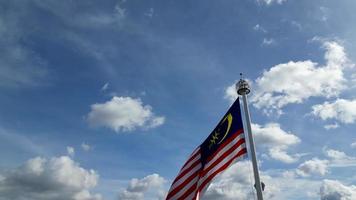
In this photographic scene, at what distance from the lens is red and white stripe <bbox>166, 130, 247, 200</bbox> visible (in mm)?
21141

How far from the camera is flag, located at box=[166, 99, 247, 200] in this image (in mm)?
21234

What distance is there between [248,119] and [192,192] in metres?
5.86

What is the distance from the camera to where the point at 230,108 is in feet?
74.0

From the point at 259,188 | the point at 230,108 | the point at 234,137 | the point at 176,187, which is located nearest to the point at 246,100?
the point at 230,108

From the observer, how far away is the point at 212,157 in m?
21.9

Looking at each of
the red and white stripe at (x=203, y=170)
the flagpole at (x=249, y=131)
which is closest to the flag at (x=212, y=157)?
the red and white stripe at (x=203, y=170)

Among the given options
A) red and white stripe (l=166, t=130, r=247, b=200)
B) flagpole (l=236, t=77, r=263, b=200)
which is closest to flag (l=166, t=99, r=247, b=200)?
red and white stripe (l=166, t=130, r=247, b=200)

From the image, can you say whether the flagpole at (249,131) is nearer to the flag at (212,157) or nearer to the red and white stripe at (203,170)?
the flag at (212,157)

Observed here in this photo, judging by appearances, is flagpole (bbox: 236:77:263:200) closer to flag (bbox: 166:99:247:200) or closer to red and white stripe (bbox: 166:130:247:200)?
flag (bbox: 166:99:247:200)

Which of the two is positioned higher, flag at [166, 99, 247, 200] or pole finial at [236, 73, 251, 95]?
pole finial at [236, 73, 251, 95]

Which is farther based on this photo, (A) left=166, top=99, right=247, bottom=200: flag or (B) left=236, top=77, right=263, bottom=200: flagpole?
(A) left=166, top=99, right=247, bottom=200: flag

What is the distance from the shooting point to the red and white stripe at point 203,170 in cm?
2114

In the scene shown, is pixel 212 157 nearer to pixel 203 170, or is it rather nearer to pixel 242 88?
pixel 203 170

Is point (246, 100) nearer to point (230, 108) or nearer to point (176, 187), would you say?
point (230, 108)
